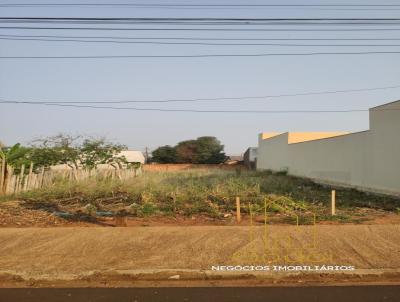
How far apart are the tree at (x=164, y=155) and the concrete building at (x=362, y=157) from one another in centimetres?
3345

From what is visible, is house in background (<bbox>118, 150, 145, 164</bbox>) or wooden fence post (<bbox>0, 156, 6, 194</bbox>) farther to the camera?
house in background (<bbox>118, 150, 145, 164</bbox>)

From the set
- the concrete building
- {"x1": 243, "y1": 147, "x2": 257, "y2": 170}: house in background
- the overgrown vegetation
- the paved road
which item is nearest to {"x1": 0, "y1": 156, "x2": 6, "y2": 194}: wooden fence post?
the overgrown vegetation

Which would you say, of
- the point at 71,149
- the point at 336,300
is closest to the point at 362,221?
the point at 336,300

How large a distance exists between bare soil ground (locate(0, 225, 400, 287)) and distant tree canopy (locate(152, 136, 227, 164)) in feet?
180

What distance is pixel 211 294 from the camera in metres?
5.50

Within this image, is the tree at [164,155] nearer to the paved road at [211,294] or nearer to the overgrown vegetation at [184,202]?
the overgrown vegetation at [184,202]

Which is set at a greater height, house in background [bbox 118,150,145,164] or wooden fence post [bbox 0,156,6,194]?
house in background [bbox 118,150,145,164]

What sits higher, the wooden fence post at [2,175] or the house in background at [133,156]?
the house in background at [133,156]

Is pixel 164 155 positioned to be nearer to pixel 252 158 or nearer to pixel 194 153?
pixel 194 153

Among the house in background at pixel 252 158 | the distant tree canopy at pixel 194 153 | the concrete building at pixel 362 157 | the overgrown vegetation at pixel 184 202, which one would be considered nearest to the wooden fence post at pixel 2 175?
the overgrown vegetation at pixel 184 202

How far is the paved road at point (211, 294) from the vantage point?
17.3ft

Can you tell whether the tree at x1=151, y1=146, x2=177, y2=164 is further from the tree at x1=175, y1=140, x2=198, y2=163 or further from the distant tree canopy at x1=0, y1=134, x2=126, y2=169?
the distant tree canopy at x1=0, y1=134, x2=126, y2=169

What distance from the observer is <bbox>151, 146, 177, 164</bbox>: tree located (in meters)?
64.9

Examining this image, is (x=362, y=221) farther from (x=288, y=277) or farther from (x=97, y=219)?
(x=97, y=219)
